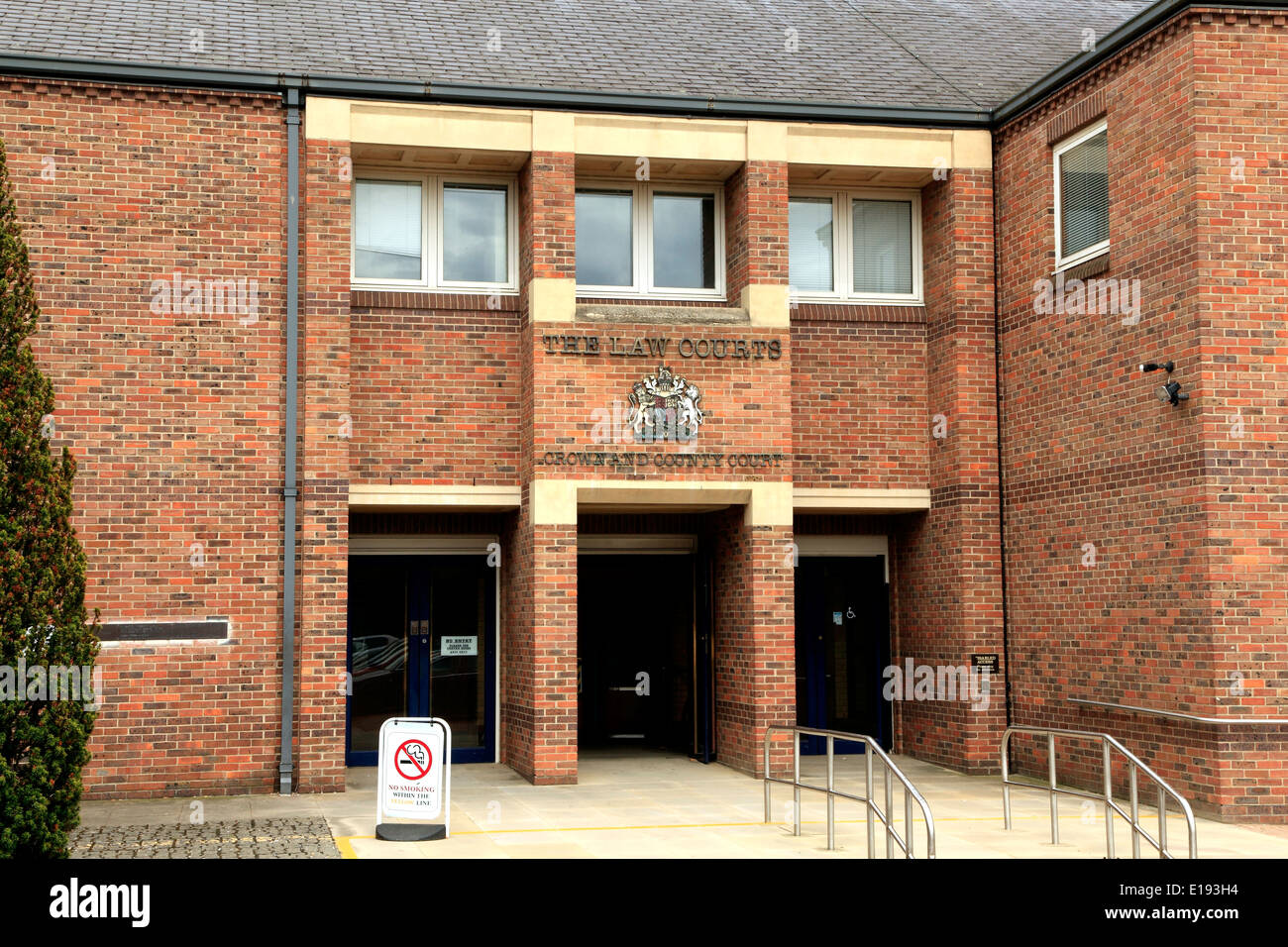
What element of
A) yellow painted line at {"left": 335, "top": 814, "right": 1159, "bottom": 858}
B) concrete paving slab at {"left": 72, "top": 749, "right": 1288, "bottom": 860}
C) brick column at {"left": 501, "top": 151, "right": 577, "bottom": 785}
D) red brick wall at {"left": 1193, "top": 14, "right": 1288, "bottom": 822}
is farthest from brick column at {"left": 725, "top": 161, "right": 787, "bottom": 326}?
yellow painted line at {"left": 335, "top": 814, "right": 1159, "bottom": 858}

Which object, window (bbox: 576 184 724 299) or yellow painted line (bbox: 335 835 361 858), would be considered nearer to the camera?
yellow painted line (bbox: 335 835 361 858)

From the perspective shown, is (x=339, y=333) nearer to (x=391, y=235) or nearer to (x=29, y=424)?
(x=391, y=235)

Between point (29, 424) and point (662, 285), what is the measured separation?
7.86m

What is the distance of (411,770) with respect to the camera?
1027cm

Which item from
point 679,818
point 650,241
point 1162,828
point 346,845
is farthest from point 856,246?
point 346,845

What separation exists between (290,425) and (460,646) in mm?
3651

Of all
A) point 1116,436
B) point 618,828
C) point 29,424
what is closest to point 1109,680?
point 1116,436

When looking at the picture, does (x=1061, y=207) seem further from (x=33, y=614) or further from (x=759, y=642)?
(x=33, y=614)

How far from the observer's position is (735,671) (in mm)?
14367

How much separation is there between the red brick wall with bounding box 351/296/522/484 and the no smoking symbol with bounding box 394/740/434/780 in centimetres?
409

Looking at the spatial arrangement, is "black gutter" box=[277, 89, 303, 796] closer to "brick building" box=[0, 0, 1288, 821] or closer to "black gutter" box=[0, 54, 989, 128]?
"brick building" box=[0, 0, 1288, 821]

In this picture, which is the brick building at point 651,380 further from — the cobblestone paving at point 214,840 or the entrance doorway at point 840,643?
the cobblestone paving at point 214,840

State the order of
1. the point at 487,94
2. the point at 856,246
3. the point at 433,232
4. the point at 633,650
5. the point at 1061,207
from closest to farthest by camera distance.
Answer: the point at 1061,207, the point at 487,94, the point at 433,232, the point at 856,246, the point at 633,650

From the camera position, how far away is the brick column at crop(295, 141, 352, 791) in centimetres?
1286
